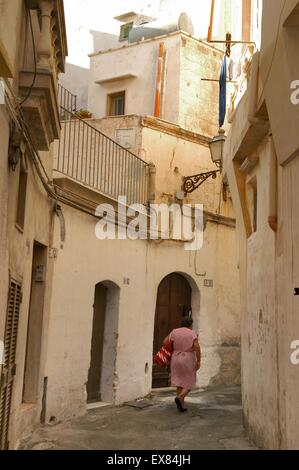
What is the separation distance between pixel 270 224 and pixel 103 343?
5455 millimetres

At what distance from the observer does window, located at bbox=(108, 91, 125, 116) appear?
17406mm

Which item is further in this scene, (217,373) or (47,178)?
(217,373)

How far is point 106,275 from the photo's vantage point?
1084cm

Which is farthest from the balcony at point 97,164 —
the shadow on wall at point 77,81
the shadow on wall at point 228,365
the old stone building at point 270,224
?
the shadow on wall at point 77,81

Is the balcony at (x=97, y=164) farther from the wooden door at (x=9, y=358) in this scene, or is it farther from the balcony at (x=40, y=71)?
the wooden door at (x=9, y=358)

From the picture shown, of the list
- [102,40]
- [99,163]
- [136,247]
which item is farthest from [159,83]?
[136,247]

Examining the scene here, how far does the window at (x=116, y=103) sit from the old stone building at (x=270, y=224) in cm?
842

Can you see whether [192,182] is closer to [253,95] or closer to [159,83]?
[159,83]

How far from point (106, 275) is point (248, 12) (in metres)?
5.96

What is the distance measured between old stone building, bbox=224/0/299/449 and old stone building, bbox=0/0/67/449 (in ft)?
7.67

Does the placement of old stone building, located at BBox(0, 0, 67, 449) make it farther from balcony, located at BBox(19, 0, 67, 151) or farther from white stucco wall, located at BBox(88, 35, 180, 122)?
white stucco wall, located at BBox(88, 35, 180, 122)

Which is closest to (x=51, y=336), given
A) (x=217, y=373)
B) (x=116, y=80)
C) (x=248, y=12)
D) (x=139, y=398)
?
(x=139, y=398)

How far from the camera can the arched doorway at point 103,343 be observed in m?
11.0

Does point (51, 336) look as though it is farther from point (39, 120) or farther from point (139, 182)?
point (139, 182)
